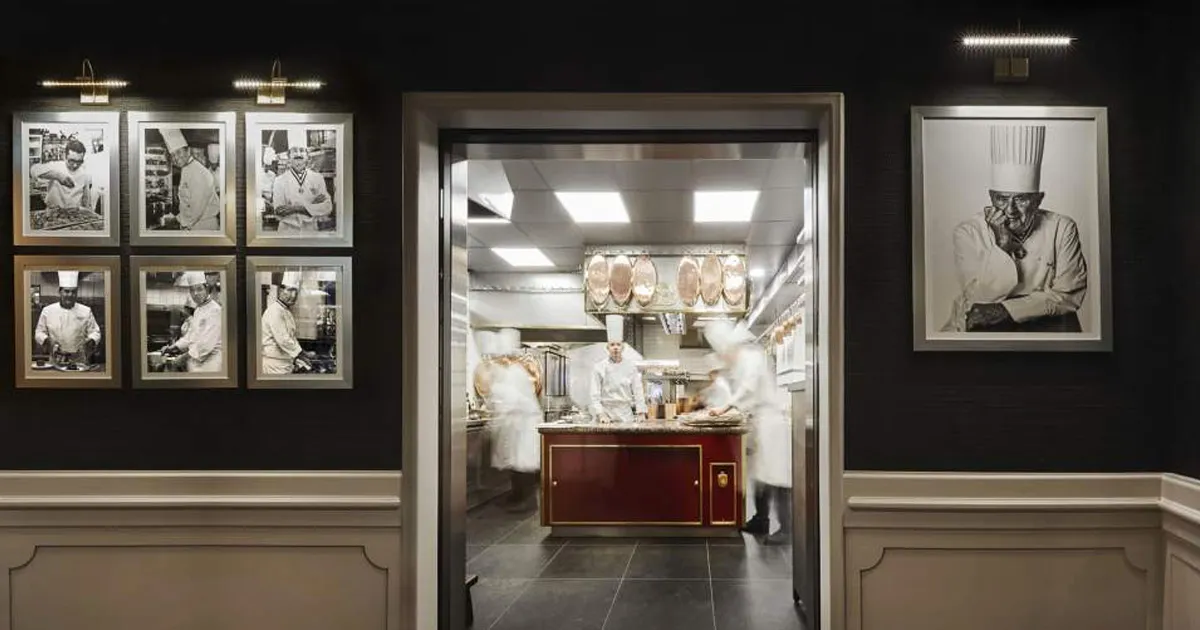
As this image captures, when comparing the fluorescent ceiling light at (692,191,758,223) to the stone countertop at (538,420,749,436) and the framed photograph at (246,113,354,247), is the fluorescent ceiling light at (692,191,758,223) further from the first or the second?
the framed photograph at (246,113,354,247)

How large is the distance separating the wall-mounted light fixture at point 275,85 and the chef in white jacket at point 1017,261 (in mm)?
2599

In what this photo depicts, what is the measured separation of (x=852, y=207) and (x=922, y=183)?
273mm

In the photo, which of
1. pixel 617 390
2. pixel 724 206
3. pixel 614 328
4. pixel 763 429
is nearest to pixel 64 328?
pixel 724 206

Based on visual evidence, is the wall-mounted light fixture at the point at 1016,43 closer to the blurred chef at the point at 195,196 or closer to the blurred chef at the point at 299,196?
the blurred chef at the point at 299,196

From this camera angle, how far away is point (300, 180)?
3182 mm

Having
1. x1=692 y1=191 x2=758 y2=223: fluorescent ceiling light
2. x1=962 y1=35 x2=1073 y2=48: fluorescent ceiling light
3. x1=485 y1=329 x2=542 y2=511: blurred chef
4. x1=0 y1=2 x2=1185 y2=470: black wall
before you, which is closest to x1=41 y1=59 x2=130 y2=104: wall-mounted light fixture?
x1=0 y1=2 x2=1185 y2=470: black wall

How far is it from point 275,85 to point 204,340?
1028mm

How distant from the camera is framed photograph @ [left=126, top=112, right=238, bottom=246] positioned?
3.18m

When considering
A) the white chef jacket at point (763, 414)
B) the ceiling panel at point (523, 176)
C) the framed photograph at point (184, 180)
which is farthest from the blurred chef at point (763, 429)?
the framed photograph at point (184, 180)

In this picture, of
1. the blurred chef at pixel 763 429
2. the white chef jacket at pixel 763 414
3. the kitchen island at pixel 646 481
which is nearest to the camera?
the kitchen island at pixel 646 481

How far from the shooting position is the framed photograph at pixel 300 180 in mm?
3182

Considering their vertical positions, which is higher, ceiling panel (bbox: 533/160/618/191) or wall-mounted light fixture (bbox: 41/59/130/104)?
ceiling panel (bbox: 533/160/618/191)

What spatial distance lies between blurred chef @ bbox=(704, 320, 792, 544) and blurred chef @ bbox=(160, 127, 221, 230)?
5.23 m

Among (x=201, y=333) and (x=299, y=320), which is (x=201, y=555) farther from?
(x=299, y=320)
